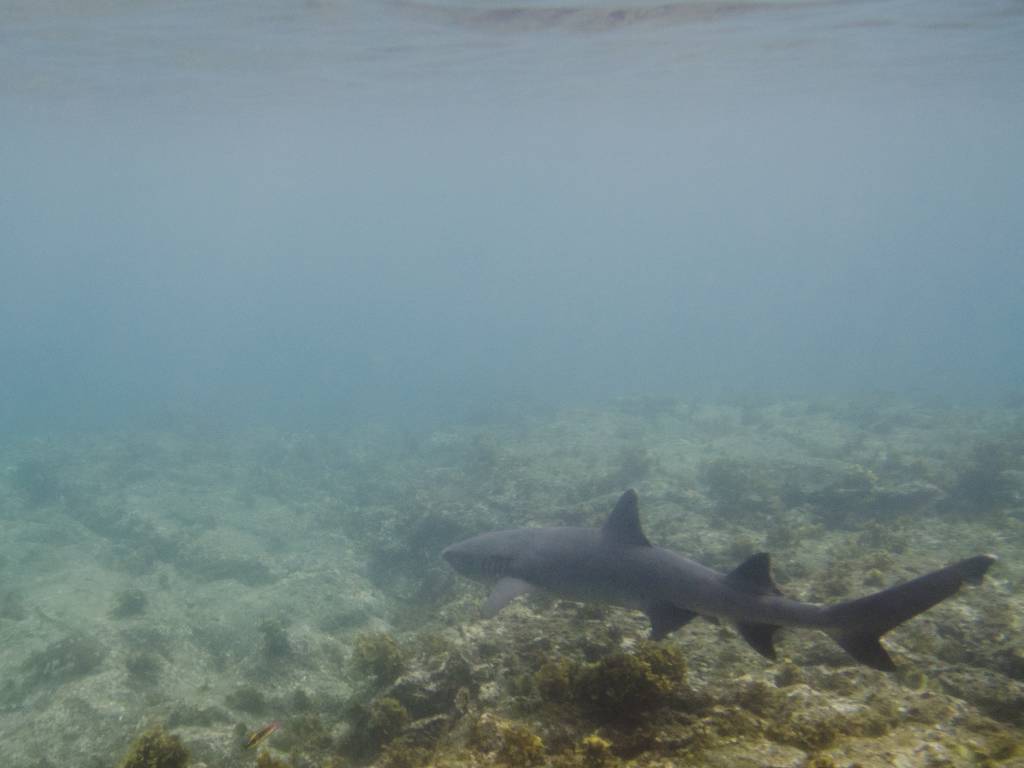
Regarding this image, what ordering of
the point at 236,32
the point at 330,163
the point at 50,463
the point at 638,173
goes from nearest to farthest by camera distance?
the point at 236,32 < the point at 50,463 < the point at 330,163 < the point at 638,173

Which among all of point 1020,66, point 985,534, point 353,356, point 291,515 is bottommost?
point 291,515

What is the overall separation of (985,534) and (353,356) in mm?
86284

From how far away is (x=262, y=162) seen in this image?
62.9 m

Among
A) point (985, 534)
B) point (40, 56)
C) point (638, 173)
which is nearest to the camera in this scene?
point (985, 534)

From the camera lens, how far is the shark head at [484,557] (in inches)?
289

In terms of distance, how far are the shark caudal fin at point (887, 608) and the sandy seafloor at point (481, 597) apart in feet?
0.87

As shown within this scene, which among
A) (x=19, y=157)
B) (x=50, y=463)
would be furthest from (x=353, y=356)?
(x=50, y=463)

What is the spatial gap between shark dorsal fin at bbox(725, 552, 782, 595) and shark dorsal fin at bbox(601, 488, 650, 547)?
1072 mm

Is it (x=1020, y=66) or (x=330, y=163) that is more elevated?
(x=330, y=163)

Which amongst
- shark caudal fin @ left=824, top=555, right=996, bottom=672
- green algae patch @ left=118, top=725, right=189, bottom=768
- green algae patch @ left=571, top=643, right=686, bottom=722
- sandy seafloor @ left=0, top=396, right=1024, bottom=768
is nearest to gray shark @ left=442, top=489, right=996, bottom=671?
shark caudal fin @ left=824, top=555, right=996, bottom=672

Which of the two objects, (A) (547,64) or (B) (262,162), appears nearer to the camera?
(A) (547,64)

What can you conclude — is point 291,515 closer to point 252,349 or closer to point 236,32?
point 236,32

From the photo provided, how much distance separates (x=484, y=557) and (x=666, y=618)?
273cm

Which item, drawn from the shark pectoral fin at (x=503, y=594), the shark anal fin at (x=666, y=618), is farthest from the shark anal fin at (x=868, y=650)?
the shark pectoral fin at (x=503, y=594)
